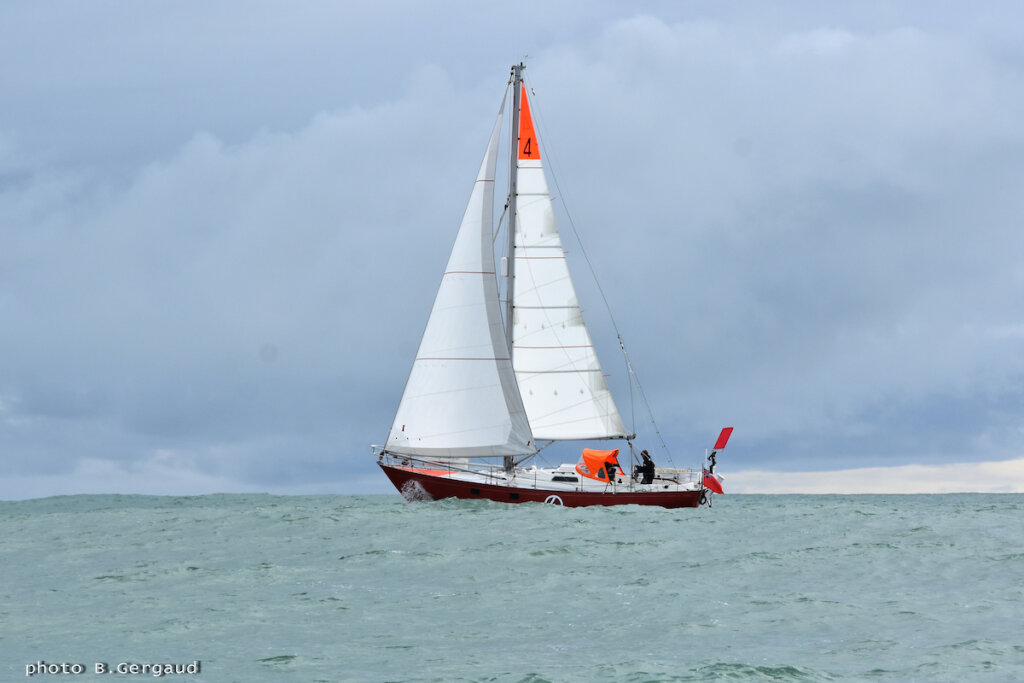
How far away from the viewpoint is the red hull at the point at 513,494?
136ft

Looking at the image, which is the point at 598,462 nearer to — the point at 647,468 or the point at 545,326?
the point at 647,468

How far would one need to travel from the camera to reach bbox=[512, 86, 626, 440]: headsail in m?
43.4

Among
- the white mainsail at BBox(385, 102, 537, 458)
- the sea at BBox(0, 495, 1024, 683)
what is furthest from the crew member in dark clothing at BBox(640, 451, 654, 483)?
the sea at BBox(0, 495, 1024, 683)

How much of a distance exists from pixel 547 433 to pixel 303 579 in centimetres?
2154

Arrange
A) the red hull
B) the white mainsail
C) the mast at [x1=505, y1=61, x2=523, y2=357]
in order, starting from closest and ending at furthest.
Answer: the white mainsail, the red hull, the mast at [x1=505, y1=61, x2=523, y2=357]

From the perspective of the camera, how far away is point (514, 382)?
41.8 m

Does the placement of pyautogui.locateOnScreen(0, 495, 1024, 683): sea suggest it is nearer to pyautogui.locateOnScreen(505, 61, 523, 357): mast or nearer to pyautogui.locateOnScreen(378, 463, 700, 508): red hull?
pyautogui.locateOnScreen(378, 463, 700, 508): red hull

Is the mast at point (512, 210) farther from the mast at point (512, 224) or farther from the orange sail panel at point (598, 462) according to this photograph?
the orange sail panel at point (598, 462)

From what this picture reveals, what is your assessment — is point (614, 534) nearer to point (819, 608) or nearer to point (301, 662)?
point (819, 608)

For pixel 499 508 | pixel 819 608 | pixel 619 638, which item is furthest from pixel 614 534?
pixel 619 638

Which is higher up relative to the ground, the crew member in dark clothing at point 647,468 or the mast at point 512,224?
the mast at point 512,224

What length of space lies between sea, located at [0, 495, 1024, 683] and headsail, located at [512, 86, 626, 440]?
9650 mm

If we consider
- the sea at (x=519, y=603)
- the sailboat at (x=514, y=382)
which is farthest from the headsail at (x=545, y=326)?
the sea at (x=519, y=603)

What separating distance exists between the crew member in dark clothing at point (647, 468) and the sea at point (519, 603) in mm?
9398
